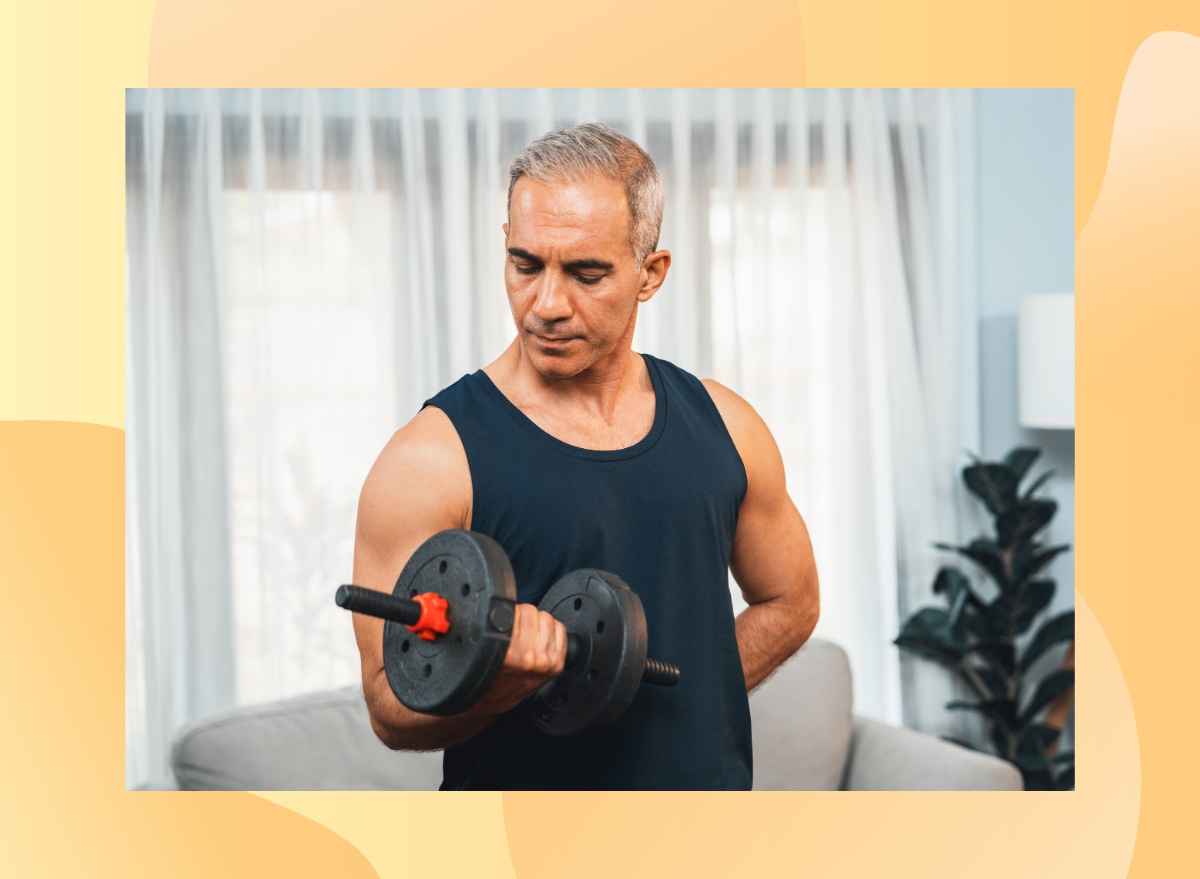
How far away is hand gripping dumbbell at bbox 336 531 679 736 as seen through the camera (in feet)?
3.25

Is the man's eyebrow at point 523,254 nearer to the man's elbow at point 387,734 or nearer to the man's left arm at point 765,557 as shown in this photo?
the man's left arm at point 765,557

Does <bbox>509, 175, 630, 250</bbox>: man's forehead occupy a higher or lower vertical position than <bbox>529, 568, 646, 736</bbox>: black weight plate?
higher

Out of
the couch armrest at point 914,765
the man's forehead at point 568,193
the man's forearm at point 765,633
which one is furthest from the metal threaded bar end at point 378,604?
the couch armrest at point 914,765

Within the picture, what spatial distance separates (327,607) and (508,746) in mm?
1605

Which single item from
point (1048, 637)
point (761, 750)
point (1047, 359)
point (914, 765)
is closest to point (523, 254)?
point (761, 750)

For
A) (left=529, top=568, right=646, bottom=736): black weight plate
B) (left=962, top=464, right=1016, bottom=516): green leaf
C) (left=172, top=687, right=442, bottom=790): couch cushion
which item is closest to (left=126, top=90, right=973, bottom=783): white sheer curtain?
(left=172, top=687, right=442, bottom=790): couch cushion

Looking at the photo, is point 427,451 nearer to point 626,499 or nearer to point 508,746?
point 626,499

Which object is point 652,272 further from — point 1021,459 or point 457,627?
point 1021,459

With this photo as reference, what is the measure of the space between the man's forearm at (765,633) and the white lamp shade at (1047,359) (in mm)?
1430

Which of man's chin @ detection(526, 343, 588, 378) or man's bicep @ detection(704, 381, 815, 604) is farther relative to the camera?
man's bicep @ detection(704, 381, 815, 604)

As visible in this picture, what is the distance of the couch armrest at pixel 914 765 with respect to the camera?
7.36 feet

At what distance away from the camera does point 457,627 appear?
39.9 inches

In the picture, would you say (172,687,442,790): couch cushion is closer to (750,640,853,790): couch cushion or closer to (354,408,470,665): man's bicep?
(750,640,853,790): couch cushion

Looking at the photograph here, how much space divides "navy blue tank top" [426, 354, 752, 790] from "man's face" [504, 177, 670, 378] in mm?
102
